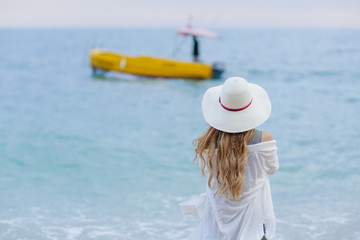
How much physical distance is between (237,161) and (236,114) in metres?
0.23

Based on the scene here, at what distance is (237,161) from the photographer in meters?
2.18

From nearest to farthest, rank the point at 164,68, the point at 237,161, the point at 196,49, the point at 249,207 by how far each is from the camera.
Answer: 1. the point at 237,161
2. the point at 249,207
3. the point at 196,49
4. the point at 164,68

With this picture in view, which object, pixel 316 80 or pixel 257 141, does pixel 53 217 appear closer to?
pixel 257 141

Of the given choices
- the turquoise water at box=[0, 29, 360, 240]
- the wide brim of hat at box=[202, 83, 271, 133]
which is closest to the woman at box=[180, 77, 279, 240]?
the wide brim of hat at box=[202, 83, 271, 133]

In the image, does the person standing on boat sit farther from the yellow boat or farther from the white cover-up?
the white cover-up

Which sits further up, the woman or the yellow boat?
the yellow boat

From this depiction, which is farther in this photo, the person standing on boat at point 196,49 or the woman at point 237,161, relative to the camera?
the person standing on boat at point 196,49

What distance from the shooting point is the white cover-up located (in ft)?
7.32

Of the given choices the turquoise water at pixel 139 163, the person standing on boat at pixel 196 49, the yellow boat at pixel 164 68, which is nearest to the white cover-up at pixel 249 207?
the turquoise water at pixel 139 163

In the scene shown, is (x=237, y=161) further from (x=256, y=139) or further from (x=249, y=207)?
(x=249, y=207)

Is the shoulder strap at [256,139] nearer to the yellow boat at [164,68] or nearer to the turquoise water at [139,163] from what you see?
the turquoise water at [139,163]

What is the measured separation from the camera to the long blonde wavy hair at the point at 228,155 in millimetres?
2186

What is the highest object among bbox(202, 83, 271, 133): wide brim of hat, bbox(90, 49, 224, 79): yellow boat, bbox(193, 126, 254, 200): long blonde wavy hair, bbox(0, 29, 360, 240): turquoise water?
bbox(90, 49, 224, 79): yellow boat

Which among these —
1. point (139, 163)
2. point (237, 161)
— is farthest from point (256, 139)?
point (139, 163)
